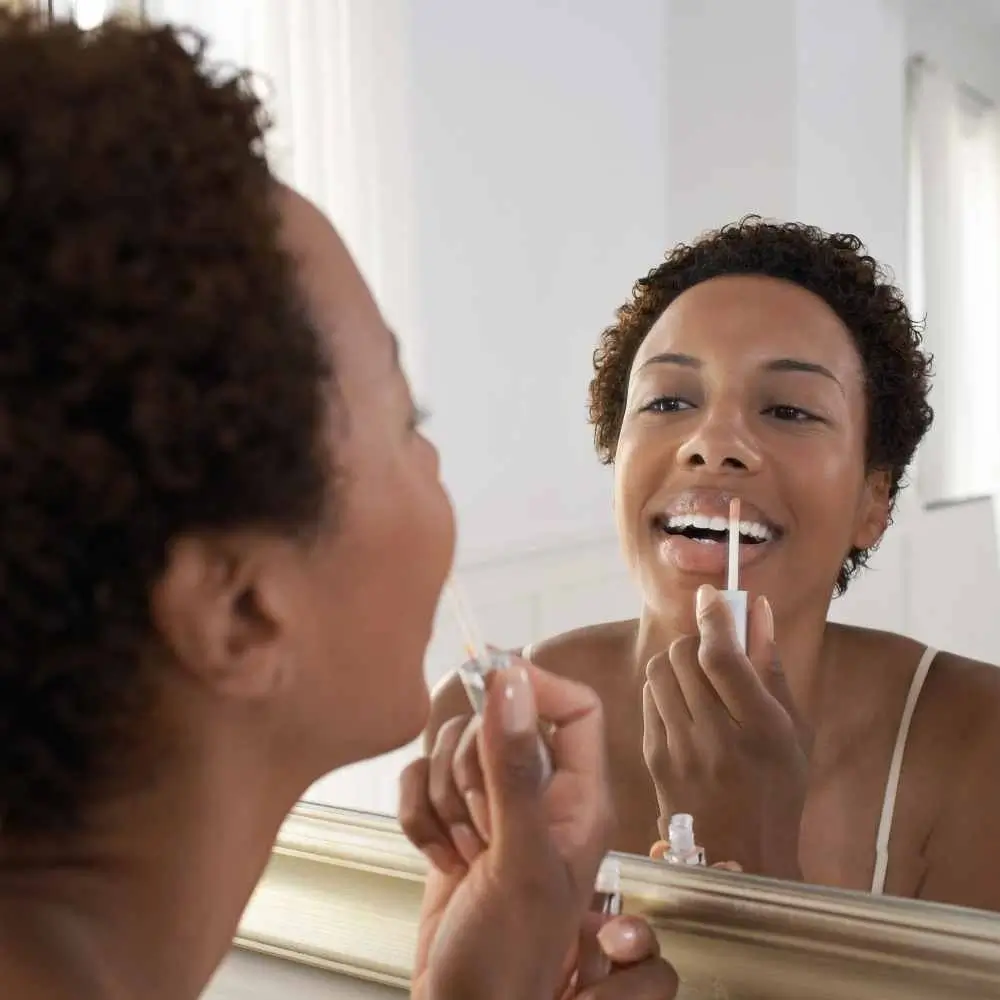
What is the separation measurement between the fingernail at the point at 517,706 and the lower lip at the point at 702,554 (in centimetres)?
16

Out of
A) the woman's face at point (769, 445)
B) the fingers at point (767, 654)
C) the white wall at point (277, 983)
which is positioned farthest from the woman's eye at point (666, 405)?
the white wall at point (277, 983)

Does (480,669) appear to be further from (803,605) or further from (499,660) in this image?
(803,605)

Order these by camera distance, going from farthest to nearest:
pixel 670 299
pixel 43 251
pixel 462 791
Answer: pixel 670 299, pixel 462 791, pixel 43 251

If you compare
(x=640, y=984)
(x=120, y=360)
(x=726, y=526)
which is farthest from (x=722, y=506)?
(x=120, y=360)

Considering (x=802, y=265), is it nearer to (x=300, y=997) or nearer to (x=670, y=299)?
(x=670, y=299)

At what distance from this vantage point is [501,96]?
0.69m

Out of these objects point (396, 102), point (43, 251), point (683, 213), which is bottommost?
point (43, 251)

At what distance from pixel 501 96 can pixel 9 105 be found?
43 centimetres

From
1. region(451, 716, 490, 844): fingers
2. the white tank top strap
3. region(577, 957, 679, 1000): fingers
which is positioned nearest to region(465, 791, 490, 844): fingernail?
region(451, 716, 490, 844): fingers

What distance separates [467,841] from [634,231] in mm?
333

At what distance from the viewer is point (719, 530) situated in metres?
0.57

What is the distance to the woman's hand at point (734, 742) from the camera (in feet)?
1.88

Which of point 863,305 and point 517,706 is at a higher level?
point 863,305

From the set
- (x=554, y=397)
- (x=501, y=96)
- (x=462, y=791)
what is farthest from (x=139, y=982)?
(x=501, y=96)
